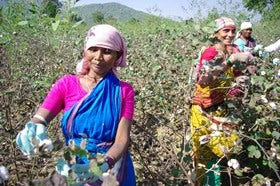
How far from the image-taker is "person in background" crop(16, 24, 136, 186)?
1689 mm

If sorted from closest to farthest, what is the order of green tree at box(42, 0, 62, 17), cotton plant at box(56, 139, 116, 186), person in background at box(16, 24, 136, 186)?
cotton plant at box(56, 139, 116, 186)
person in background at box(16, 24, 136, 186)
green tree at box(42, 0, 62, 17)

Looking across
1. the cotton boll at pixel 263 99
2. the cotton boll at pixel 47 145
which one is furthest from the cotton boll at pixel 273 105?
the cotton boll at pixel 47 145

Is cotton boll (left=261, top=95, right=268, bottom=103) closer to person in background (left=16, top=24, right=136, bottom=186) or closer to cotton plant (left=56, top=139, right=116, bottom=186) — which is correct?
person in background (left=16, top=24, right=136, bottom=186)

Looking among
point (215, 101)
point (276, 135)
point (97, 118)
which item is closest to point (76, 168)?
point (97, 118)

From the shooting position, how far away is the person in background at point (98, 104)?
1689 mm

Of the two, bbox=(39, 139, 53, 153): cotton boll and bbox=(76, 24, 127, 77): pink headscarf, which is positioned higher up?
bbox=(76, 24, 127, 77): pink headscarf

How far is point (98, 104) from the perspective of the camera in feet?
5.57

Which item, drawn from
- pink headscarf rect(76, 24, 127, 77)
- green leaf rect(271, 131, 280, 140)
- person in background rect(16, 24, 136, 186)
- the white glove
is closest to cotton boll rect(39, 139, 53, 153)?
the white glove

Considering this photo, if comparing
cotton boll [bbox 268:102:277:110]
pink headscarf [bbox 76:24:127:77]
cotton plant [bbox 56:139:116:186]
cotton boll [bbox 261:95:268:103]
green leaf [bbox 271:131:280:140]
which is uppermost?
pink headscarf [bbox 76:24:127:77]

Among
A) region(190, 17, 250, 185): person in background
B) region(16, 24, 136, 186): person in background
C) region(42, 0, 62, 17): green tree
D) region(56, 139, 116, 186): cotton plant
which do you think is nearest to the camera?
region(56, 139, 116, 186): cotton plant

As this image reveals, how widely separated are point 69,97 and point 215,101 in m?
1.15

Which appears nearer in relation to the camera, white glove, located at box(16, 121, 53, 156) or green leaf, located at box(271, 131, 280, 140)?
white glove, located at box(16, 121, 53, 156)

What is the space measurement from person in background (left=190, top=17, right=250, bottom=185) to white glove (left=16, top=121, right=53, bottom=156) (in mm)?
1102

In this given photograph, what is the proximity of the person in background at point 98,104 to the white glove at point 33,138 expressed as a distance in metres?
0.35
